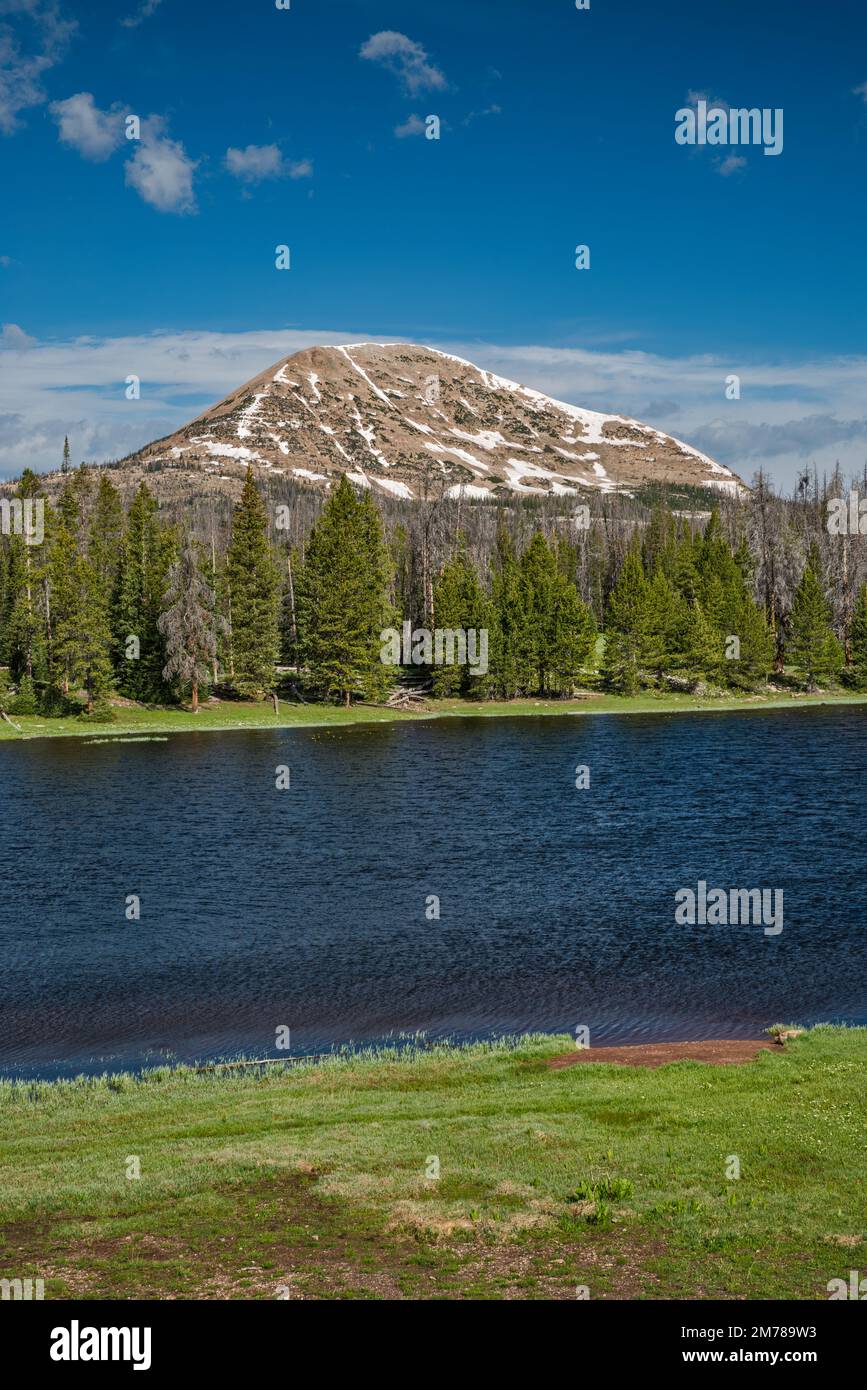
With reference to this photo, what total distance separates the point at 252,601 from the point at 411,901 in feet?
237

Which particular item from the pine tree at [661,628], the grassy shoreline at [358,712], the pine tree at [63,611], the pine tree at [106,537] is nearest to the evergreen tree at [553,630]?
the grassy shoreline at [358,712]

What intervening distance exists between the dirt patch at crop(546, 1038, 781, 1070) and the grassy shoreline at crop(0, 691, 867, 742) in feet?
235

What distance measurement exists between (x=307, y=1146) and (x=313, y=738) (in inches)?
2744

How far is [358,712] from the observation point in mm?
102750

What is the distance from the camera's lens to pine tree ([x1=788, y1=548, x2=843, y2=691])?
119m

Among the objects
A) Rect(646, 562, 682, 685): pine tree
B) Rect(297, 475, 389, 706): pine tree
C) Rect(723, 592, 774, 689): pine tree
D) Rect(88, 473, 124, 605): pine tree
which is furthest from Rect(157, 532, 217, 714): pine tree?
Rect(723, 592, 774, 689): pine tree

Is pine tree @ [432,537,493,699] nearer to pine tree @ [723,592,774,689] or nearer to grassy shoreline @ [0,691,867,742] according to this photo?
grassy shoreline @ [0,691,867,742]

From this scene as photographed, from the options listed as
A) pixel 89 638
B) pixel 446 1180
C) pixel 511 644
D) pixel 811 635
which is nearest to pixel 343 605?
pixel 511 644

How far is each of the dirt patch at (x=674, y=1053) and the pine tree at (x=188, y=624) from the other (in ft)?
250

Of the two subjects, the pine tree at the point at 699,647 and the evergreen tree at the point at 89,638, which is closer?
the evergreen tree at the point at 89,638

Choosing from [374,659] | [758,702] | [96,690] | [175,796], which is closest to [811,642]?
[758,702]

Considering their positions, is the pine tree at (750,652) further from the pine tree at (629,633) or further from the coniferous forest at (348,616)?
the pine tree at (629,633)

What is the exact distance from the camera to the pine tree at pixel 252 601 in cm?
10344
